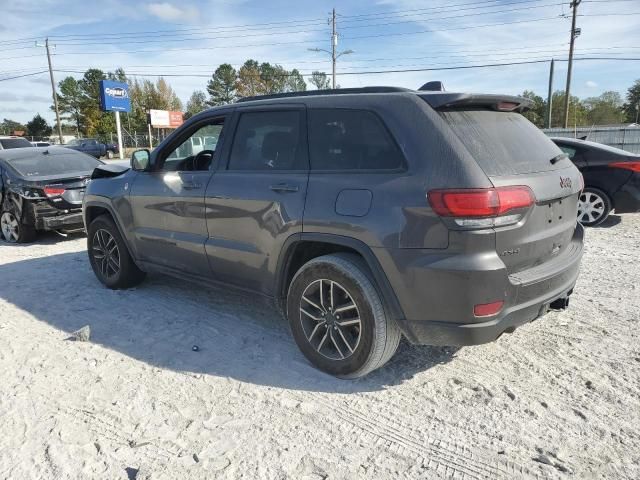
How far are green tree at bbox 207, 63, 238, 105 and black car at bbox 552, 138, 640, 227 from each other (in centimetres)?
7724

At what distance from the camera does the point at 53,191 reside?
7.56 meters

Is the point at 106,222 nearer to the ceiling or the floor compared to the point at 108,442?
nearer to the ceiling

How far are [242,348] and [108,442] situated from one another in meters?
1.26

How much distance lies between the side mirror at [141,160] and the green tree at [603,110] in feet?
282

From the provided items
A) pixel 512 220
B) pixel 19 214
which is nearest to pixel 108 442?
pixel 512 220

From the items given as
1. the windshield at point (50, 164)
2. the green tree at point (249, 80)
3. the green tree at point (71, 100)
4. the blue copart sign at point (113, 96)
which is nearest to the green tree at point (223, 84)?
the green tree at point (249, 80)

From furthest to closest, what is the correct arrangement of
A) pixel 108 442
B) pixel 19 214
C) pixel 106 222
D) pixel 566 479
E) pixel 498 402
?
1. pixel 19 214
2. pixel 106 222
3. pixel 498 402
4. pixel 108 442
5. pixel 566 479

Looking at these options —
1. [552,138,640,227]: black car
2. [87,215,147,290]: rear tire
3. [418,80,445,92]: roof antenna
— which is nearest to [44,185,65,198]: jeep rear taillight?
[87,215,147,290]: rear tire

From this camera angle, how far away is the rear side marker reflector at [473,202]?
255 centimetres

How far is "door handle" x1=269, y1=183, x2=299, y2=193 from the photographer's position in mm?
3270

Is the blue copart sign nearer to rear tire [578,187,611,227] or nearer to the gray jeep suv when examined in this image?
rear tire [578,187,611,227]

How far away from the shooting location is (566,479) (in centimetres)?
226

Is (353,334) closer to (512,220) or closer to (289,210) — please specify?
(289,210)

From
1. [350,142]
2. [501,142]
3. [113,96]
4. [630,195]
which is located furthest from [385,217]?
[113,96]
